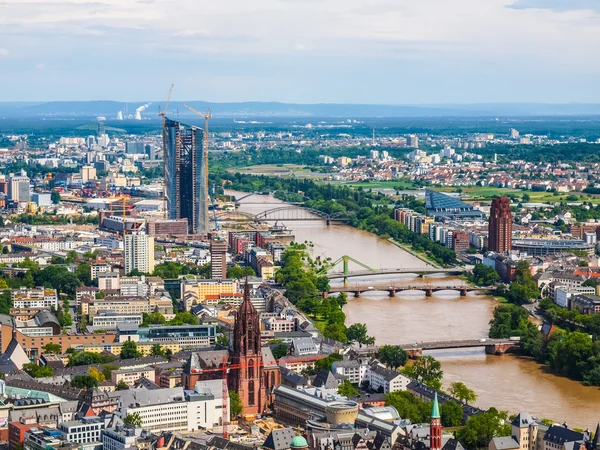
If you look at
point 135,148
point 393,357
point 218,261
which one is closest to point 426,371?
point 393,357

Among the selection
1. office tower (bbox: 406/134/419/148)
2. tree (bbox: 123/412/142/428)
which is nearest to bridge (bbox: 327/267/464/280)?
tree (bbox: 123/412/142/428)

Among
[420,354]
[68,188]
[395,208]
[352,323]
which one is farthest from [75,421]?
[68,188]

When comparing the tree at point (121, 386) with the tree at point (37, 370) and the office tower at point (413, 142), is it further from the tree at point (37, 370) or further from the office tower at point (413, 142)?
the office tower at point (413, 142)

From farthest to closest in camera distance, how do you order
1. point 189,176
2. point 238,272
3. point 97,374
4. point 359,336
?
1. point 189,176
2. point 238,272
3. point 359,336
4. point 97,374

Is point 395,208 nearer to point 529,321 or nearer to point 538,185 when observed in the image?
point 538,185

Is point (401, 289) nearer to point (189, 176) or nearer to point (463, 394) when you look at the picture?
point (463, 394)

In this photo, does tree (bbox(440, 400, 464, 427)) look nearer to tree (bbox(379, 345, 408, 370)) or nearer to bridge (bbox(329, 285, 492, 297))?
tree (bbox(379, 345, 408, 370))

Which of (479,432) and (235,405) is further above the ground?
(479,432)
